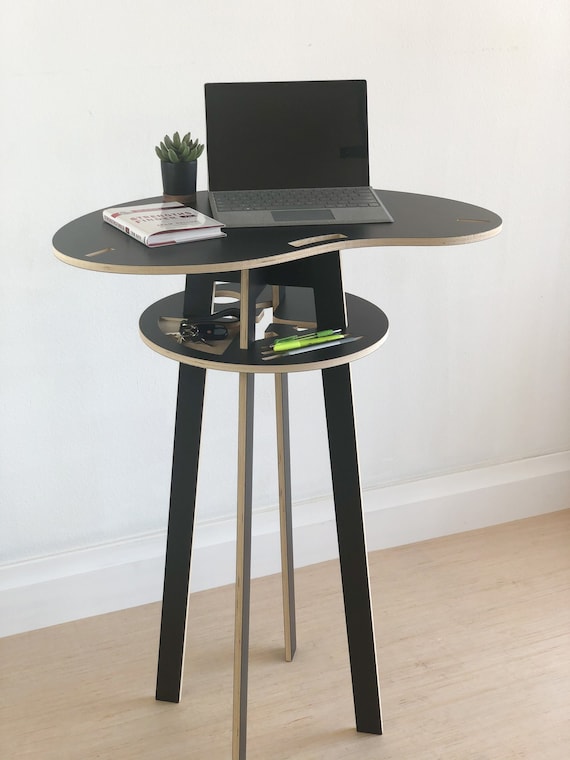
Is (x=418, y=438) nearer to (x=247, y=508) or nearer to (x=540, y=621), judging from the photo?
(x=540, y=621)

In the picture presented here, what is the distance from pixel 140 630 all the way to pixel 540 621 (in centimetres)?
91

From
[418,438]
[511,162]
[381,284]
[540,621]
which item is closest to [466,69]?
[511,162]

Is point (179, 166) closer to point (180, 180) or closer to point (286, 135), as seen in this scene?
point (180, 180)

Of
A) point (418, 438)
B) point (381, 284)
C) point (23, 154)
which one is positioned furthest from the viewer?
point (418, 438)

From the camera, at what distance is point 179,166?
1.50 m

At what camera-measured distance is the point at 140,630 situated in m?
2.06

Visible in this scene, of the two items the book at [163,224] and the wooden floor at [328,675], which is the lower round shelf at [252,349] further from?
the wooden floor at [328,675]

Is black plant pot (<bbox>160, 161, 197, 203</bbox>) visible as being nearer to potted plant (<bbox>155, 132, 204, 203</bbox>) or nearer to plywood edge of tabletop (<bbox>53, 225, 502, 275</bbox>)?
potted plant (<bbox>155, 132, 204, 203</bbox>)

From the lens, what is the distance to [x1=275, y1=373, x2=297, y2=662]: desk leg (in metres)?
1.77

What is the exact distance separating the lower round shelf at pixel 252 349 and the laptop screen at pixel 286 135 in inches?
9.3

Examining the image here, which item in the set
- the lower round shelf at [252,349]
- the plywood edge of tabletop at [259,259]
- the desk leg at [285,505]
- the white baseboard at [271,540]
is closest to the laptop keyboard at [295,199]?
the plywood edge of tabletop at [259,259]

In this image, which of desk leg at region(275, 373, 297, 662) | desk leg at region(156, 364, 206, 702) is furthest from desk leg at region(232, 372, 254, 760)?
desk leg at region(275, 373, 297, 662)

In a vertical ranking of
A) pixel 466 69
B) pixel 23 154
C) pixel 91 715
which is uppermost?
pixel 466 69

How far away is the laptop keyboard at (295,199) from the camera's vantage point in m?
1.47
